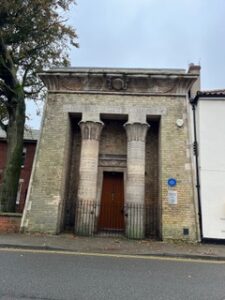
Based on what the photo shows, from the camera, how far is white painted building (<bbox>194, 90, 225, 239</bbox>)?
12375mm

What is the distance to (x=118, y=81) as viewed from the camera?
14102mm

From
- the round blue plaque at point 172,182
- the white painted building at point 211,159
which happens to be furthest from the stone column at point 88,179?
the white painted building at point 211,159

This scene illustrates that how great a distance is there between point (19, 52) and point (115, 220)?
10873 mm

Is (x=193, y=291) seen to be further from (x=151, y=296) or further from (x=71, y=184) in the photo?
(x=71, y=184)

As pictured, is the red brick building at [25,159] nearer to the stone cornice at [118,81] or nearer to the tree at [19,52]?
the tree at [19,52]

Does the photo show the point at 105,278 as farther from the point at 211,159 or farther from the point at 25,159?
the point at 25,159

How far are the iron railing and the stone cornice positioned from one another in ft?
17.6

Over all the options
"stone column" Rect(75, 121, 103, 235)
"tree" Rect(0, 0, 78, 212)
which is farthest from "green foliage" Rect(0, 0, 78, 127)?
"stone column" Rect(75, 121, 103, 235)

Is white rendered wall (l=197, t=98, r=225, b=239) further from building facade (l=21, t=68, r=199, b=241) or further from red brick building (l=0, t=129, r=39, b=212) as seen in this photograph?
red brick building (l=0, t=129, r=39, b=212)

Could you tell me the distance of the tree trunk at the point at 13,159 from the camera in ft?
47.8

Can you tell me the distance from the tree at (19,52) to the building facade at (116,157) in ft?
7.31

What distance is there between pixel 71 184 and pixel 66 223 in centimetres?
190

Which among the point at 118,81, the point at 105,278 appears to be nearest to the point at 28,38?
the point at 118,81

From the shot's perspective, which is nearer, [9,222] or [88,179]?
[9,222]
